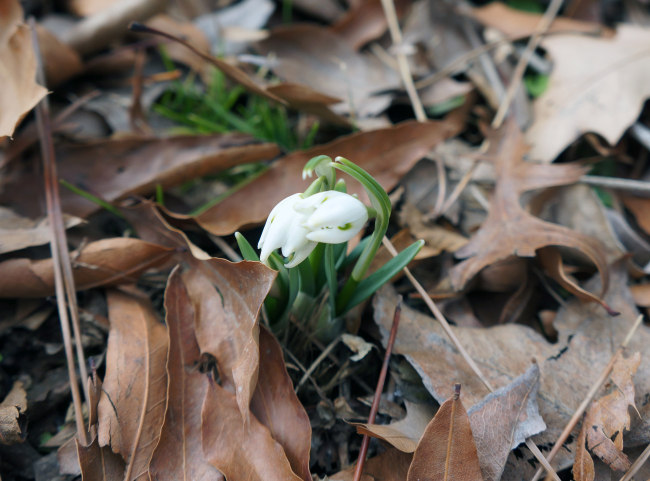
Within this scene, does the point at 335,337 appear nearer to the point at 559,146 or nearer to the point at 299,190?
the point at 299,190

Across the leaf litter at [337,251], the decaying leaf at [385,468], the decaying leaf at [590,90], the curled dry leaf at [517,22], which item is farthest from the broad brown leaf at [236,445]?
the curled dry leaf at [517,22]

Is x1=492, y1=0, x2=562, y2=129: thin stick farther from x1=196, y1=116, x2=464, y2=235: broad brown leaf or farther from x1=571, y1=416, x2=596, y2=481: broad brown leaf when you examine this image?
x1=571, y1=416, x2=596, y2=481: broad brown leaf

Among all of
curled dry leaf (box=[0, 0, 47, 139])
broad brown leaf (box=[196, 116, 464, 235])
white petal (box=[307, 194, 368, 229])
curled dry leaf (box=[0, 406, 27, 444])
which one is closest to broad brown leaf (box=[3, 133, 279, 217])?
broad brown leaf (box=[196, 116, 464, 235])

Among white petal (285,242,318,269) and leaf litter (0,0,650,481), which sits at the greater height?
white petal (285,242,318,269)

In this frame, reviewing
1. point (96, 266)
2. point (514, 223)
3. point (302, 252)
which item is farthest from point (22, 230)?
point (514, 223)

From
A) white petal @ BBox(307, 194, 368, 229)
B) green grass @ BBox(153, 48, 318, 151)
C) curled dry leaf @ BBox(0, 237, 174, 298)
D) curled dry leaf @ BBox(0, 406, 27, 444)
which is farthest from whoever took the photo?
green grass @ BBox(153, 48, 318, 151)

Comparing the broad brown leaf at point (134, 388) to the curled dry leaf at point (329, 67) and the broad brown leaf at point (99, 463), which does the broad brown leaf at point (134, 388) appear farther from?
the curled dry leaf at point (329, 67)
